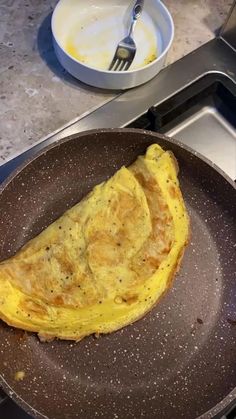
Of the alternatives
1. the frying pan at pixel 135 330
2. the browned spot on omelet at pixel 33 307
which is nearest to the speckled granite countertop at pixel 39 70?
the frying pan at pixel 135 330

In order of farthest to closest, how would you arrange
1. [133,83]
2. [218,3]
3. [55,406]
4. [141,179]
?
[218,3], [133,83], [141,179], [55,406]

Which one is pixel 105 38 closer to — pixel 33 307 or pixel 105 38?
pixel 105 38

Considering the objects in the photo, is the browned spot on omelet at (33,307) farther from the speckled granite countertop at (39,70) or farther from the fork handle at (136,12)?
the fork handle at (136,12)

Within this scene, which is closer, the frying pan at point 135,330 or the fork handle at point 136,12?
the frying pan at point 135,330

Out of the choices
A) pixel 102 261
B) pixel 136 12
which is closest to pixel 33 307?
pixel 102 261

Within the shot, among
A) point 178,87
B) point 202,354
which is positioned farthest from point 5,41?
point 202,354

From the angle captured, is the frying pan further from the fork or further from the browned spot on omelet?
the fork

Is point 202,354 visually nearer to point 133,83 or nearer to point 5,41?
point 133,83
